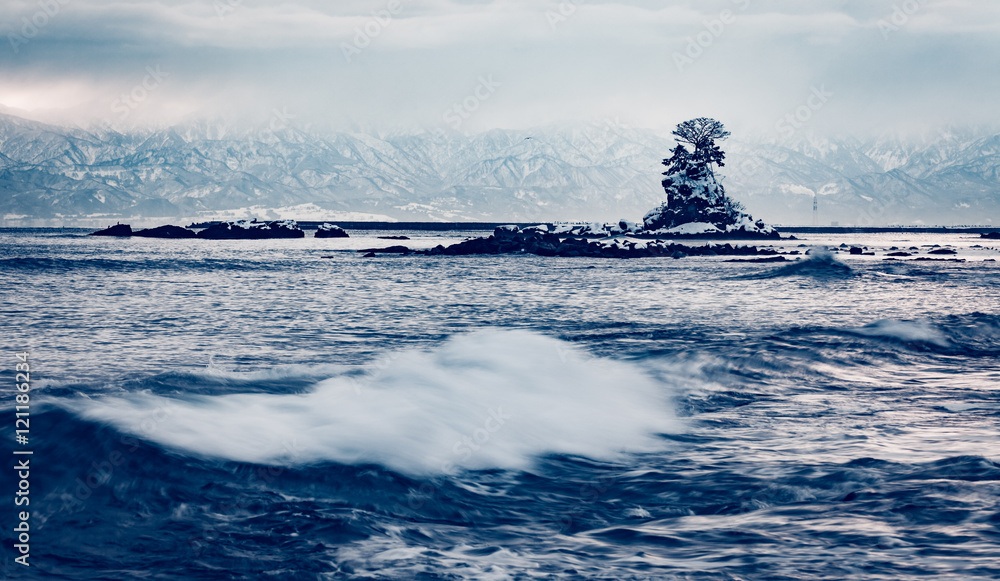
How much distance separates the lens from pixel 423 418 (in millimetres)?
11492

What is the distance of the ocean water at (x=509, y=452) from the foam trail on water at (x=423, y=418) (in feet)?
0.20

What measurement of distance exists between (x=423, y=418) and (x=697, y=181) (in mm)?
121947

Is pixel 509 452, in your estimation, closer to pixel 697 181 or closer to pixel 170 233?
pixel 697 181

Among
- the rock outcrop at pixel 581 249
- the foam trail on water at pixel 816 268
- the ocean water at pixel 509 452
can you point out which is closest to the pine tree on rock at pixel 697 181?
the rock outcrop at pixel 581 249

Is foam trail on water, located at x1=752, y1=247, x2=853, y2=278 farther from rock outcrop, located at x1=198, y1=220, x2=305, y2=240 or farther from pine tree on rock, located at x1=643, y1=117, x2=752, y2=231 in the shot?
rock outcrop, located at x1=198, y1=220, x2=305, y2=240

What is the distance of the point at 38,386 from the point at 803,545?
1157 cm

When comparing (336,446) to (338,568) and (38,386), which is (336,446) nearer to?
(338,568)

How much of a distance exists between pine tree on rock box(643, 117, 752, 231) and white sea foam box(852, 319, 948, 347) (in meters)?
109

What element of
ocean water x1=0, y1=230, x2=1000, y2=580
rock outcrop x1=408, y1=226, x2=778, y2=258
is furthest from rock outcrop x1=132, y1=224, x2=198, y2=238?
ocean water x1=0, y1=230, x2=1000, y2=580

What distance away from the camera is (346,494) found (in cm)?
838

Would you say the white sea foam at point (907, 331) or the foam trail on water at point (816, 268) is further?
the foam trail on water at point (816, 268)

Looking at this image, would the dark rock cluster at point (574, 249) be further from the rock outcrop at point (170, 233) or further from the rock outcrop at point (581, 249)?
the rock outcrop at point (170, 233)

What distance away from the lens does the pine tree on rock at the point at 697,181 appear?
12800 centimetres

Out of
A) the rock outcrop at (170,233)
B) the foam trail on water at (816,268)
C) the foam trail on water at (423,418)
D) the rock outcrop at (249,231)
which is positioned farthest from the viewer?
the rock outcrop at (249,231)
